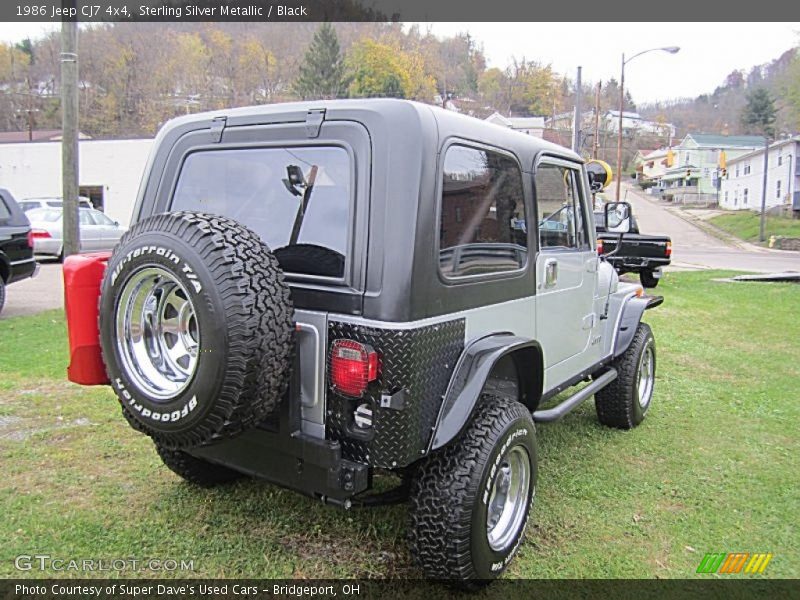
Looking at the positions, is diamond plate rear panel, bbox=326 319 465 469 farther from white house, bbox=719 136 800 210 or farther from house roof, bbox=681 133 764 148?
house roof, bbox=681 133 764 148

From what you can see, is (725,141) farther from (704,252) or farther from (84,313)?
(84,313)

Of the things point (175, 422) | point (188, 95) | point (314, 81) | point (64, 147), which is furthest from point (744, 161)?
point (175, 422)

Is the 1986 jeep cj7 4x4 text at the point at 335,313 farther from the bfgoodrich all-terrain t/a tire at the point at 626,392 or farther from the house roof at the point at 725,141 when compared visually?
the house roof at the point at 725,141

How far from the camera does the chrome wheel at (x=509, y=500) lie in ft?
9.85

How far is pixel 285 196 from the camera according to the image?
9.51 ft

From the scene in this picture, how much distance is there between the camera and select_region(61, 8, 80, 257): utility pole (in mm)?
7532

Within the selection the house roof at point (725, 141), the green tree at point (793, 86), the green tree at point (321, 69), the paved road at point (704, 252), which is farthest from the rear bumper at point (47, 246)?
the house roof at point (725, 141)

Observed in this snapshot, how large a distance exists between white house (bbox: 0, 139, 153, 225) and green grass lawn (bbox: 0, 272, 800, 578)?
939 inches

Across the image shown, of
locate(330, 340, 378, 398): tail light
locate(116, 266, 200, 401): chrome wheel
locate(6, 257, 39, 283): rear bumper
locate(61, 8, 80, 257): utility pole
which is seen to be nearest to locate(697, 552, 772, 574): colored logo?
locate(330, 340, 378, 398): tail light

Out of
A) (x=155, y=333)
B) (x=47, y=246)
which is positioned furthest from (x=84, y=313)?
(x=47, y=246)

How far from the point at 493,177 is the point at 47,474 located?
10.4ft

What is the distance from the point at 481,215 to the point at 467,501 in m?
1.31

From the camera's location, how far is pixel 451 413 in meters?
2.71

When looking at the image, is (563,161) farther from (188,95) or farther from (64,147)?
(188,95)
